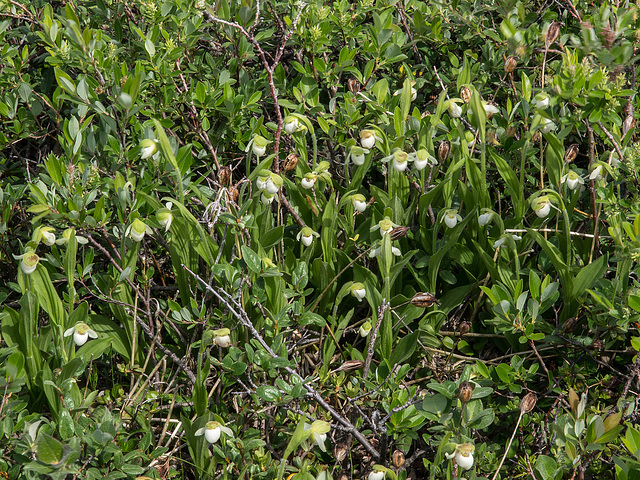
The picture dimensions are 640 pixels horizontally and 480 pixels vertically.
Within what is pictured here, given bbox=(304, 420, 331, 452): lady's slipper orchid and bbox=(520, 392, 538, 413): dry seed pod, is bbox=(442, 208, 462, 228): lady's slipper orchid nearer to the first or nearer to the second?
bbox=(520, 392, 538, 413): dry seed pod

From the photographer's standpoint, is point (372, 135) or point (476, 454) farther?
point (372, 135)

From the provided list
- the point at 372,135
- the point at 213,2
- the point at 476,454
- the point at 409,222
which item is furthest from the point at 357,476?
the point at 213,2

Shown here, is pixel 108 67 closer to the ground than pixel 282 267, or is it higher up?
higher up

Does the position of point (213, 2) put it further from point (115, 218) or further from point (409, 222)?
point (409, 222)

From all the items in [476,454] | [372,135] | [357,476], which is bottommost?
[357,476]

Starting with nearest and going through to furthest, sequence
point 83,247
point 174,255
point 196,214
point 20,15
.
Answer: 1. point 174,255
2. point 83,247
3. point 196,214
4. point 20,15

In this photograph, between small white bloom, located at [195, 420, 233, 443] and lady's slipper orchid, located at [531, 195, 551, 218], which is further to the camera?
lady's slipper orchid, located at [531, 195, 551, 218]

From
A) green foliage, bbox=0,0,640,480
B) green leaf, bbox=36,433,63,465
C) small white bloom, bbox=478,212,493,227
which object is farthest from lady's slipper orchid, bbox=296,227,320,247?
green leaf, bbox=36,433,63,465

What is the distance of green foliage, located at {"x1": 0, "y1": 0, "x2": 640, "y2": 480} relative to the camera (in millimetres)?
1715

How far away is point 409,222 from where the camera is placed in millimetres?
2268

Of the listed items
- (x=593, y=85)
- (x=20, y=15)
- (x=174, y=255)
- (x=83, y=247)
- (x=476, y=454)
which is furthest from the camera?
(x=20, y=15)

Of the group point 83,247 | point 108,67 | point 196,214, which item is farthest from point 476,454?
point 108,67

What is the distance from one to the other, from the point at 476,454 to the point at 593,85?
1195 millimetres

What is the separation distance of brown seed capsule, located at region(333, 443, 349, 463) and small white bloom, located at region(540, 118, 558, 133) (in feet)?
4.27
